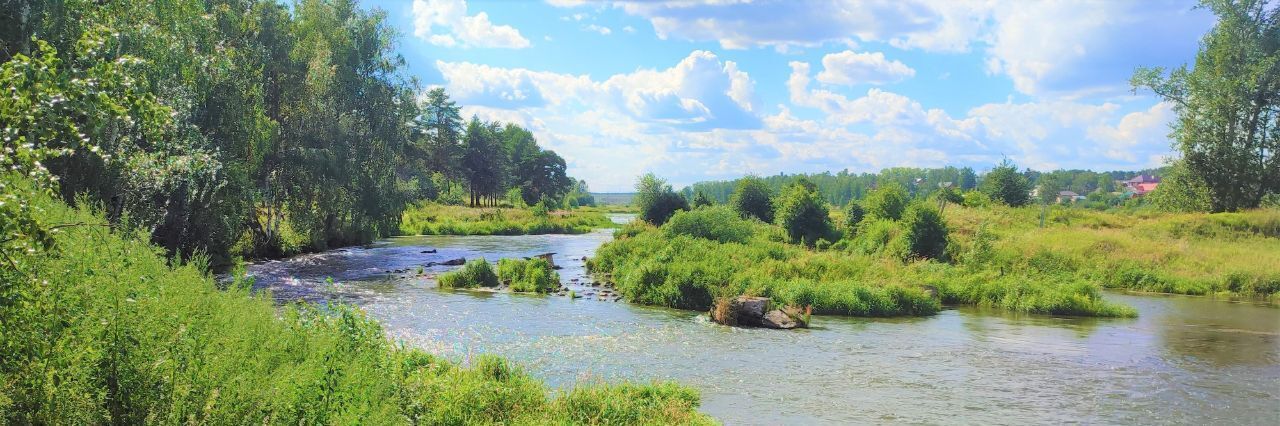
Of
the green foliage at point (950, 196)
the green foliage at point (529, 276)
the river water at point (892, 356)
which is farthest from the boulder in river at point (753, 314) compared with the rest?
the green foliage at point (950, 196)

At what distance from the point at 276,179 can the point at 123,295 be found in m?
34.3

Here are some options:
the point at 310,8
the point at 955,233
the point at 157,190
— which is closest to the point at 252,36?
the point at 310,8

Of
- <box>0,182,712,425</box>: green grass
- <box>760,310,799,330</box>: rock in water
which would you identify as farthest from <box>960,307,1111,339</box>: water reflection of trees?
<box>0,182,712,425</box>: green grass

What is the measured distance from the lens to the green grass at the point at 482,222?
67.9 m

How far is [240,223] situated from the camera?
35.2 m

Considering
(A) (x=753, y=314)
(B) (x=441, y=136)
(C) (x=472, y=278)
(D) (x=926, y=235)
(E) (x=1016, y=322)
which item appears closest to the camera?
(A) (x=753, y=314)

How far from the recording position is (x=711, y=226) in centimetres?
4162

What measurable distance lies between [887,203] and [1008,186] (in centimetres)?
2406

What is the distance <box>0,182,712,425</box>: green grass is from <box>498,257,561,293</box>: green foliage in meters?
19.5

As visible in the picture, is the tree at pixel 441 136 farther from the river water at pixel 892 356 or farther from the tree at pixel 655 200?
the river water at pixel 892 356

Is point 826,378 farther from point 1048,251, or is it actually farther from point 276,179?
point 276,179

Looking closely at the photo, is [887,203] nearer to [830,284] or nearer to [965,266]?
[965,266]

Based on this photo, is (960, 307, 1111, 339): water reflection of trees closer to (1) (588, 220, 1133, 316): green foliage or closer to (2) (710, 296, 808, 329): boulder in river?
(1) (588, 220, 1133, 316): green foliage

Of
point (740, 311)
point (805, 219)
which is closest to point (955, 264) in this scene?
point (805, 219)
